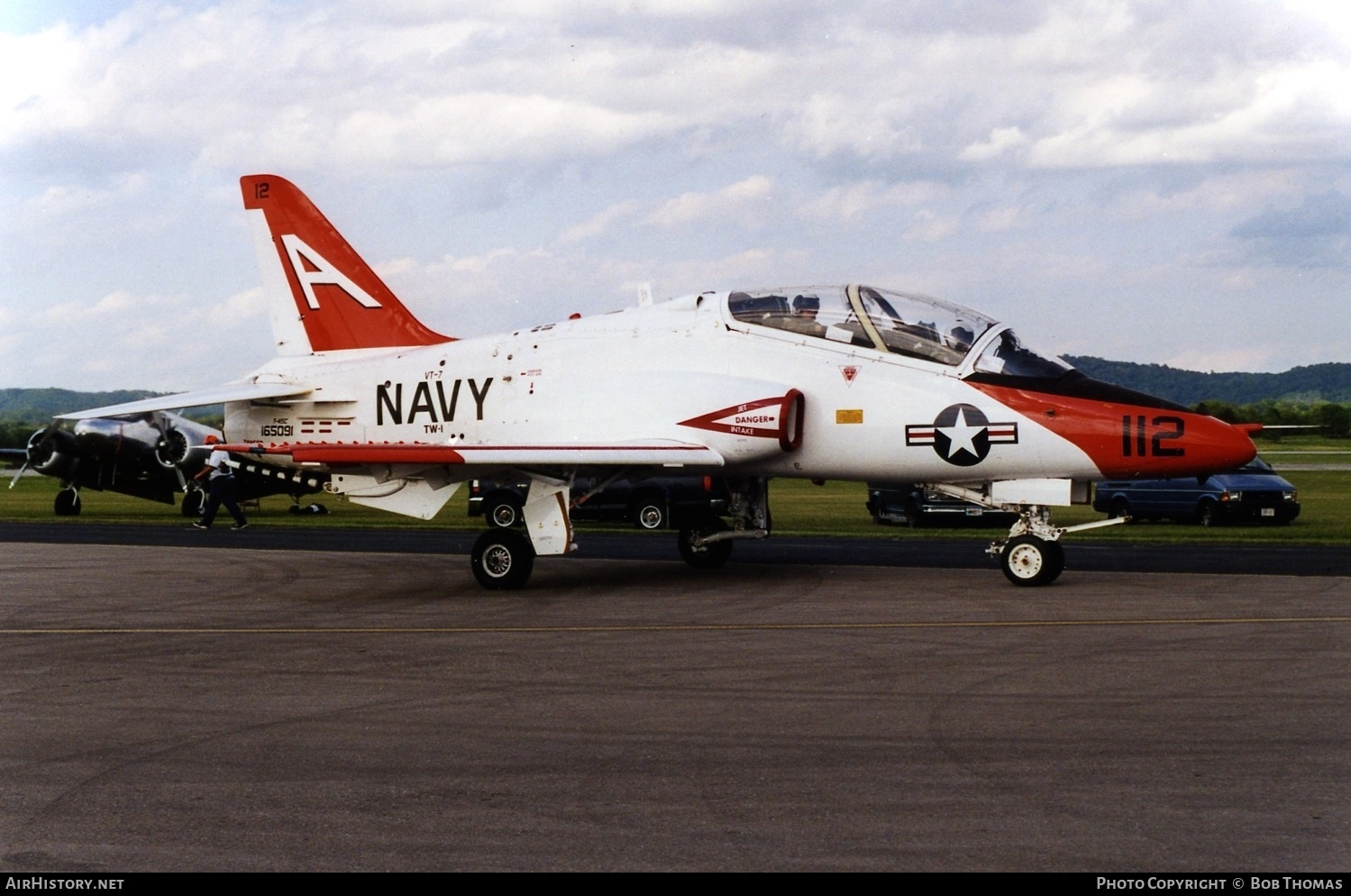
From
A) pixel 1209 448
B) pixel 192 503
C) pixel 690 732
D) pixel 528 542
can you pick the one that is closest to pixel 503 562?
pixel 528 542

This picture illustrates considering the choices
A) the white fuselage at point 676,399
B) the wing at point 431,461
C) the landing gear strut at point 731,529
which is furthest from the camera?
the landing gear strut at point 731,529

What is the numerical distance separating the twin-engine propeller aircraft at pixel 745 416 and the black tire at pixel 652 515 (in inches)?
495

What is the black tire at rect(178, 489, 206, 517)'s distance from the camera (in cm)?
3734

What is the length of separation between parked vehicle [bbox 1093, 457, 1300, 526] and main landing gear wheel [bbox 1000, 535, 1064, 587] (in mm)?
13451

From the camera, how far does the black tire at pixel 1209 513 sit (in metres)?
30.9

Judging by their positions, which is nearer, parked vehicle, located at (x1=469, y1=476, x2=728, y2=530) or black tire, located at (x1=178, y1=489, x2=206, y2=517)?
parked vehicle, located at (x1=469, y1=476, x2=728, y2=530)

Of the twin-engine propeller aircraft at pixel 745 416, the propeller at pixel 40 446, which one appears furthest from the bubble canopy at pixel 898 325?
the propeller at pixel 40 446

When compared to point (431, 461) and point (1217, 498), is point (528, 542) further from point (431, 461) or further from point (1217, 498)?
point (1217, 498)

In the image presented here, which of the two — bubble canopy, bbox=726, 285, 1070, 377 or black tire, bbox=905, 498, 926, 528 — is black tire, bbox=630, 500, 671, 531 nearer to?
black tire, bbox=905, 498, 926, 528

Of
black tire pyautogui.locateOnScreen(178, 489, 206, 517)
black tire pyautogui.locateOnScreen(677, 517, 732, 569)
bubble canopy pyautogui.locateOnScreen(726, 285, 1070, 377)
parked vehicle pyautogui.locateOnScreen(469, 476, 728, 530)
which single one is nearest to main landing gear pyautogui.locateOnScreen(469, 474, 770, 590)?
black tire pyautogui.locateOnScreen(677, 517, 732, 569)

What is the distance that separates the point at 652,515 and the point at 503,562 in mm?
14670

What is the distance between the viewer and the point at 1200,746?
27.2ft

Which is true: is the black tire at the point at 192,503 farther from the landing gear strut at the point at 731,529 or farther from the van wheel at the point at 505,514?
the landing gear strut at the point at 731,529
